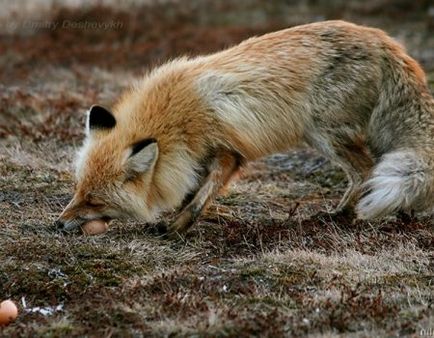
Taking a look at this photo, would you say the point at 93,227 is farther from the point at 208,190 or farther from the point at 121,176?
the point at 208,190

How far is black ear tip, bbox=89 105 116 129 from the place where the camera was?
7.75 meters

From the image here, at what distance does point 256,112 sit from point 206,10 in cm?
1646

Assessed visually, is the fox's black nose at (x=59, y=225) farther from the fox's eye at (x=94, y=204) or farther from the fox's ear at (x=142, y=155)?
the fox's ear at (x=142, y=155)

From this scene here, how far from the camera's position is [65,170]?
10.0 metres

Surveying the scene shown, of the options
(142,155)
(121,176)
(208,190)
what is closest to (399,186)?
(208,190)

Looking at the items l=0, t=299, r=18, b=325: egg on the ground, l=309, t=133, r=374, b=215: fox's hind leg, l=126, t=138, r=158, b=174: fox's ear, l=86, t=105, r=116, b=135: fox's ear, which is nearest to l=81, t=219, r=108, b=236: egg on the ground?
l=126, t=138, r=158, b=174: fox's ear

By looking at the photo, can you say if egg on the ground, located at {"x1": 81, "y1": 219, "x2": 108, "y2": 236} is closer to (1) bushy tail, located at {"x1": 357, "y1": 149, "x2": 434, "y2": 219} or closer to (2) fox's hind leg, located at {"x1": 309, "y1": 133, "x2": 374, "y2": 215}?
(2) fox's hind leg, located at {"x1": 309, "y1": 133, "x2": 374, "y2": 215}

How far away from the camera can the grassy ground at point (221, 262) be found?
5.86m

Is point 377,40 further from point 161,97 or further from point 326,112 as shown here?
point 161,97

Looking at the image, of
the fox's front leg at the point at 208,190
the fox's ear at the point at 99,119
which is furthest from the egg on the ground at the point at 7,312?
→ the fox's ear at the point at 99,119

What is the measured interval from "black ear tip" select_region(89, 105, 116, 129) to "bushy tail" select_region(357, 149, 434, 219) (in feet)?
8.16

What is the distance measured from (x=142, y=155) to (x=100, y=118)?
686 millimetres

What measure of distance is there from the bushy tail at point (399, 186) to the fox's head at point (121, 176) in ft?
5.62

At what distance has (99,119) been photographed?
25.6ft
